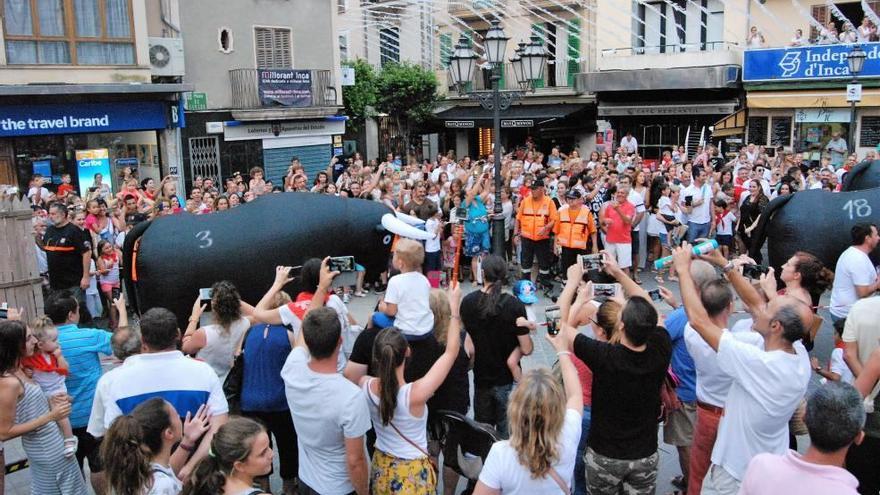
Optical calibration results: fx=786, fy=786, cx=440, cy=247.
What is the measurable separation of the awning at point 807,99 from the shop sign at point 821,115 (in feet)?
0.49

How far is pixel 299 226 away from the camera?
23.0 ft

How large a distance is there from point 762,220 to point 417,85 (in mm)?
19174

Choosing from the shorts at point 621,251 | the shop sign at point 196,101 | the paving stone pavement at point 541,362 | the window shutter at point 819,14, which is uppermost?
the window shutter at point 819,14

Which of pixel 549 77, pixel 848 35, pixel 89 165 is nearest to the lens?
pixel 89 165

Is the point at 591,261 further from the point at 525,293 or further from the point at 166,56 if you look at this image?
the point at 166,56

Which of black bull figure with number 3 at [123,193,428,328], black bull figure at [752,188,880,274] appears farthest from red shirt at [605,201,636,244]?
black bull figure with number 3 at [123,193,428,328]

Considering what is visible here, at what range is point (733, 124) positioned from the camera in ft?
73.2

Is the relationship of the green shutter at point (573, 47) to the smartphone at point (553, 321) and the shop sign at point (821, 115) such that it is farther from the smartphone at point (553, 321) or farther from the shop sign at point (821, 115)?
the smartphone at point (553, 321)

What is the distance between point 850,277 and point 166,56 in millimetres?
15439

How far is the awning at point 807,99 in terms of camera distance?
64.8 ft

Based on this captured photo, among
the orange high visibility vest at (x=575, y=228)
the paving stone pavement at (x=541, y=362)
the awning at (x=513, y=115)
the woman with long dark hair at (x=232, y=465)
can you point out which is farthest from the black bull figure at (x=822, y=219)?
the awning at (x=513, y=115)

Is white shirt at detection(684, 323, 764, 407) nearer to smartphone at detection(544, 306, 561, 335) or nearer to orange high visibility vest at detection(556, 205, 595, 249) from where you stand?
smartphone at detection(544, 306, 561, 335)

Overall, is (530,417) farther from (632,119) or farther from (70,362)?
(632,119)

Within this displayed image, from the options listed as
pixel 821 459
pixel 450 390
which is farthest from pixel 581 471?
pixel 821 459
